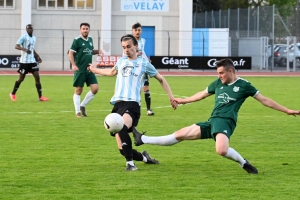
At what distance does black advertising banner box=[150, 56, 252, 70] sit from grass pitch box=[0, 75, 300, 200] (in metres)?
23.7

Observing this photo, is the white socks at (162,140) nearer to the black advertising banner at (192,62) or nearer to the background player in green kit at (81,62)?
the background player in green kit at (81,62)

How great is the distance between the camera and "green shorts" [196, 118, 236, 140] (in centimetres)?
899

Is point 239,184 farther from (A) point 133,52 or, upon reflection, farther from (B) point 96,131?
(B) point 96,131

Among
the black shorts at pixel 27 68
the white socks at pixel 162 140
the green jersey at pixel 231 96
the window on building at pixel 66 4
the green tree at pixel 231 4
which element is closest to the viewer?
the green jersey at pixel 231 96

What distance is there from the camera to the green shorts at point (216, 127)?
899 centimetres

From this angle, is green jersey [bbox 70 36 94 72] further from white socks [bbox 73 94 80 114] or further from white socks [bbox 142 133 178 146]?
white socks [bbox 142 133 178 146]

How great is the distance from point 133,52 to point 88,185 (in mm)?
2140

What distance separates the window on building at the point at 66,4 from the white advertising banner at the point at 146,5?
2134 millimetres

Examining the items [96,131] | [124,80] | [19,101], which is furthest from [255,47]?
[124,80]

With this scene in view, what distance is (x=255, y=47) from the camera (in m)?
46.5

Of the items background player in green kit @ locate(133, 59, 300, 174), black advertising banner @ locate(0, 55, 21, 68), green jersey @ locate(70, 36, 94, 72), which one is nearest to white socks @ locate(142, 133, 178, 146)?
background player in green kit @ locate(133, 59, 300, 174)

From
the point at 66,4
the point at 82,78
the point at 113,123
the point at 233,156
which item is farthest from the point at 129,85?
the point at 66,4

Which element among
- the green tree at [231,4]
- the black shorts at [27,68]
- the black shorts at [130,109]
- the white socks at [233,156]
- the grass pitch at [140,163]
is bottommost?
the grass pitch at [140,163]

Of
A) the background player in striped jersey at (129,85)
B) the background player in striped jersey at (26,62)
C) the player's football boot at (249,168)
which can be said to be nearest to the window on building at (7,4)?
the background player in striped jersey at (26,62)
